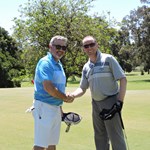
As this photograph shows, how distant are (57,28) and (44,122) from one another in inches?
1685

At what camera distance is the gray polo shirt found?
5.80 m

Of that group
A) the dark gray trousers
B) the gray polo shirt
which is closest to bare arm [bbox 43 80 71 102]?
the gray polo shirt

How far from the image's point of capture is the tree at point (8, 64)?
172 feet

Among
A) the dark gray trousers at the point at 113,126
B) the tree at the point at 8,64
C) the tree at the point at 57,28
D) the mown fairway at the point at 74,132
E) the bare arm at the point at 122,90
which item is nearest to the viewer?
the bare arm at the point at 122,90

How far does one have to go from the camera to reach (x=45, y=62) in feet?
17.8

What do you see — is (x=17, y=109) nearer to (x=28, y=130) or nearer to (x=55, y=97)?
(x=28, y=130)

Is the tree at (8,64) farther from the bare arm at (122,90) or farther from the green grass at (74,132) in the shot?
the bare arm at (122,90)

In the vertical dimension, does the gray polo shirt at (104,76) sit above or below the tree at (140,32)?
below

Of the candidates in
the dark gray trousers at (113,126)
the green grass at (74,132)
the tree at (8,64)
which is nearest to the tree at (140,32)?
the tree at (8,64)

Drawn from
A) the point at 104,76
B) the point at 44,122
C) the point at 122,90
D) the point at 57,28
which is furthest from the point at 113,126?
the point at 57,28

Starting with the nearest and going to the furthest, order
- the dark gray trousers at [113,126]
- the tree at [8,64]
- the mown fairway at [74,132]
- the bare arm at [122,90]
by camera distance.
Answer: the bare arm at [122,90]
the dark gray trousers at [113,126]
the mown fairway at [74,132]
the tree at [8,64]

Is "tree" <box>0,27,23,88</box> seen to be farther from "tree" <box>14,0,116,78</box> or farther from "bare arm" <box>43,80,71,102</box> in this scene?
"bare arm" <box>43,80,71,102</box>

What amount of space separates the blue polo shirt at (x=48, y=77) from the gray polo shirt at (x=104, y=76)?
0.56 meters

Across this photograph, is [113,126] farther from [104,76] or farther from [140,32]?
[140,32]
